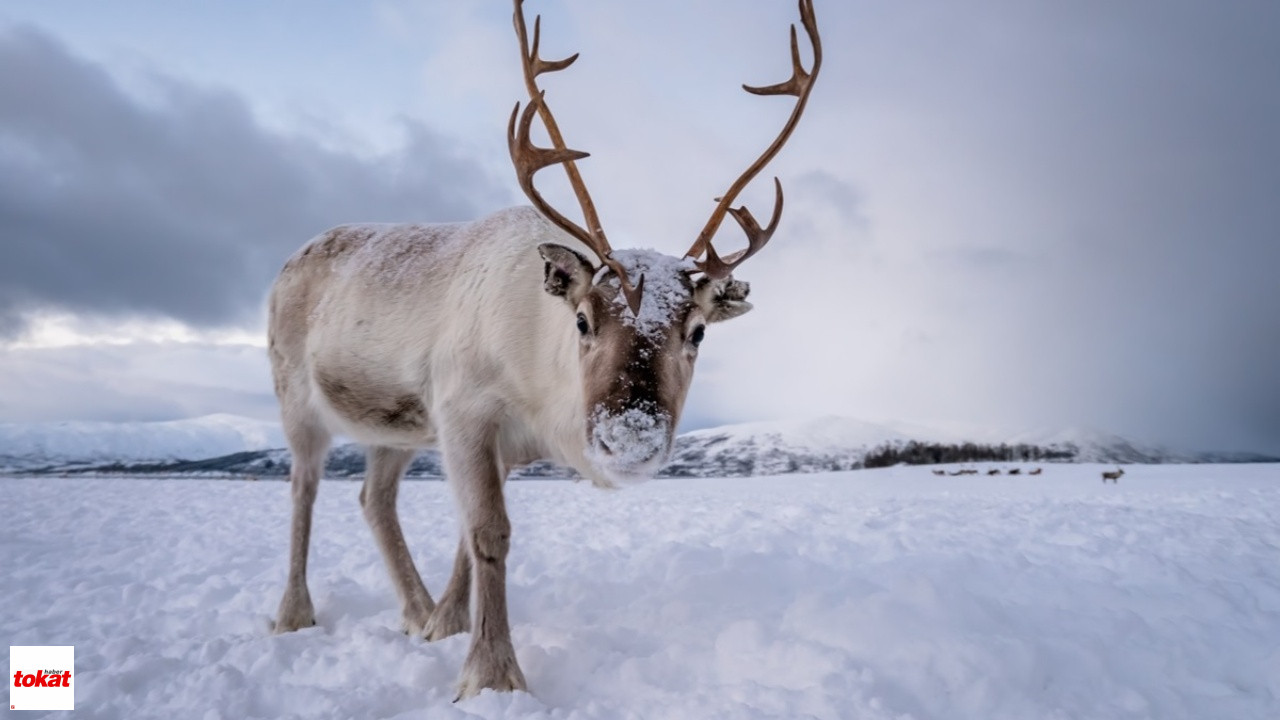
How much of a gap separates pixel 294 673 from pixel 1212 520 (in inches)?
345

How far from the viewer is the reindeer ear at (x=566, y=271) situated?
12.0ft

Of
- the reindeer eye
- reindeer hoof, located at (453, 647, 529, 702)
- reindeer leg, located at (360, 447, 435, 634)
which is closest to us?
reindeer hoof, located at (453, 647, 529, 702)

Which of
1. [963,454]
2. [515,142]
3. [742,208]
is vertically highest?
[515,142]

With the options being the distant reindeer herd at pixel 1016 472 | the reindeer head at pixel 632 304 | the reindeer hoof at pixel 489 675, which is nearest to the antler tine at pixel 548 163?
the reindeer head at pixel 632 304

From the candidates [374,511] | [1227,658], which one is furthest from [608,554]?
[1227,658]

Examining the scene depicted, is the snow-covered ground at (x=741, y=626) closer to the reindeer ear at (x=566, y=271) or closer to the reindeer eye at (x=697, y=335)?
the reindeer eye at (x=697, y=335)

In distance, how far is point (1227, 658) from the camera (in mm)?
3459

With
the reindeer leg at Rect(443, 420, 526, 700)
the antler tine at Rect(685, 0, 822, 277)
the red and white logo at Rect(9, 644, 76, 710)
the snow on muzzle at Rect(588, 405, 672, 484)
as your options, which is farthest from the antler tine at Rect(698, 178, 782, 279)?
the red and white logo at Rect(9, 644, 76, 710)

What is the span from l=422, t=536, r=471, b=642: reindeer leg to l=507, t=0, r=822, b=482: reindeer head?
1.96 meters

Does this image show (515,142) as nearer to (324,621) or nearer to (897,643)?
(897,643)

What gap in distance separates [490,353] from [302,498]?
2.53m

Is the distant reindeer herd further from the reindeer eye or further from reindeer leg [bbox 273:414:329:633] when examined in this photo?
reindeer leg [bbox 273:414:329:633]

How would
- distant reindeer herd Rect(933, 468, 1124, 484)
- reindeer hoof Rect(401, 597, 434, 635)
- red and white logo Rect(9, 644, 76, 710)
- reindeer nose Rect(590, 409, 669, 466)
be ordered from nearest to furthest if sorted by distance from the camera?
reindeer nose Rect(590, 409, 669, 466) < red and white logo Rect(9, 644, 76, 710) < reindeer hoof Rect(401, 597, 434, 635) < distant reindeer herd Rect(933, 468, 1124, 484)

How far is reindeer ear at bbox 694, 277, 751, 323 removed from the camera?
3803 mm
